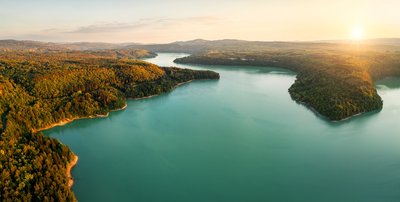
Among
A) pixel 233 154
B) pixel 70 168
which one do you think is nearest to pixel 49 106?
pixel 70 168

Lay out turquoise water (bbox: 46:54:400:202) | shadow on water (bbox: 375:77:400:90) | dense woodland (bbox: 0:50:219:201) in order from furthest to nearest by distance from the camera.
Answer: shadow on water (bbox: 375:77:400:90) → turquoise water (bbox: 46:54:400:202) → dense woodland (bbox: 0:50:219:201)

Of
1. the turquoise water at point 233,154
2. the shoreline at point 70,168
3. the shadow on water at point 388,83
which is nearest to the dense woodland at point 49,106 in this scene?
the shoreline at point 70,168

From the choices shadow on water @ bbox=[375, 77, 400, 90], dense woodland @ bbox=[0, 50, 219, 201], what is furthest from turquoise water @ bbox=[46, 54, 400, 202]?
shadow on water @ bbox=[375, 77, 400, 90]

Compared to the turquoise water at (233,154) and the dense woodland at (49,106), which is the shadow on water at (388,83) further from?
the dense woodland at (49,106)

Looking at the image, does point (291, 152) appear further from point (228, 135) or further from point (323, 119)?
point (323, 119)

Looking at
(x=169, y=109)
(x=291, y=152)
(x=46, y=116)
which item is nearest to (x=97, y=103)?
(x=46, y=116)

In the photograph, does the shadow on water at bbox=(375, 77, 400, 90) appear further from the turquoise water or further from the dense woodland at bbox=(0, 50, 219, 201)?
the dense woodland at bbox=(0, 50, 219, 201)
